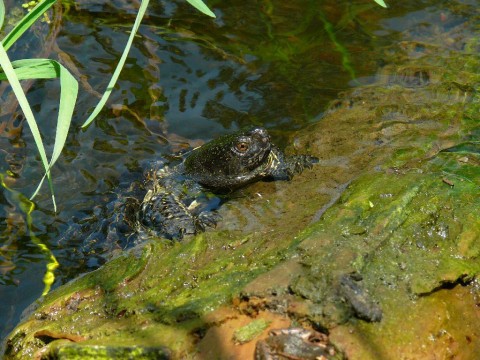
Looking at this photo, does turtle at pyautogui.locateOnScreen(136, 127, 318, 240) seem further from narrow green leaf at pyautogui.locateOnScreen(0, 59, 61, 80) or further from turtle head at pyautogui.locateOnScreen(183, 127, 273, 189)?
narrow green leaf at pyautogui.locateOnScreen(0, 59, 61, 80)

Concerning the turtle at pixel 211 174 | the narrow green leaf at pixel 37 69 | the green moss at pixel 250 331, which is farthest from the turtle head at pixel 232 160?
the green moss at pixel 250 331

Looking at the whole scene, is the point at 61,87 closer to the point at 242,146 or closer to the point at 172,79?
the point at 242,146

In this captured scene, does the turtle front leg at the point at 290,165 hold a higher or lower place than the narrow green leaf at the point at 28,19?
lower

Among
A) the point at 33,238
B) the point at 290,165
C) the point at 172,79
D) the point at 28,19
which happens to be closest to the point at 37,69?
the point at 28,19

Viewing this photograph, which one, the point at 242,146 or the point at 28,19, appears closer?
the point at 28,19

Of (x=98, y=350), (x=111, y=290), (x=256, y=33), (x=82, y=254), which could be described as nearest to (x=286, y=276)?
(x=98, y=350)

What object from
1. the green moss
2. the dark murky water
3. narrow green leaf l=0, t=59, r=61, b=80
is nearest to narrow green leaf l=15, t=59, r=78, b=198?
narrow green leaf l=0, t=59, r=61, b=80

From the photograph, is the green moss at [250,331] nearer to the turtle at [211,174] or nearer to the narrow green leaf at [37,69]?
the narrow green leaf at [37,69]
